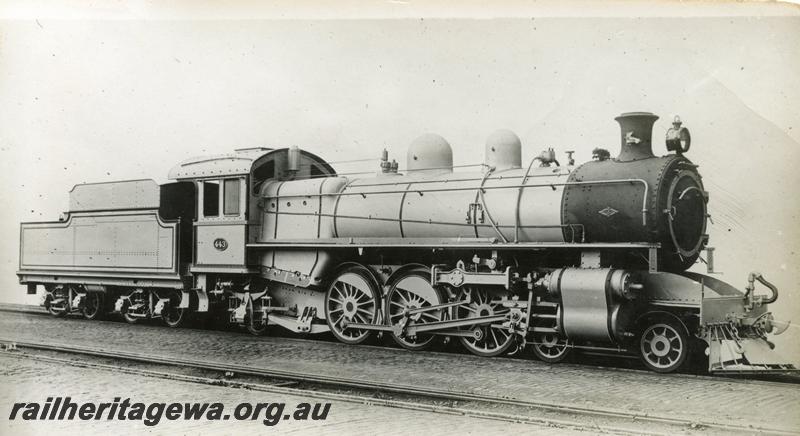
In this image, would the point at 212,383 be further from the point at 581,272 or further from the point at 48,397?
the point at 581,272

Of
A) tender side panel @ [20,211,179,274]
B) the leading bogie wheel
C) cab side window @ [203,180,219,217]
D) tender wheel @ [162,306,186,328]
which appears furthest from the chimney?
the leading bogie wheel

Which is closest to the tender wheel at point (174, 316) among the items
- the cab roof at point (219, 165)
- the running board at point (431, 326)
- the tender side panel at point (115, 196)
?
the tender side panel at point (115, 196)

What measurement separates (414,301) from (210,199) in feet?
16.2

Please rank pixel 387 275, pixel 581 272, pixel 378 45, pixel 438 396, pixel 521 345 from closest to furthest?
pixel 438 396, pixel 581 272, pixel 521 345, pixel 378 45, pixel 387 275

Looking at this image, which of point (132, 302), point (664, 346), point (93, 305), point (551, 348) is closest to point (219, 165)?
point (132, 302)

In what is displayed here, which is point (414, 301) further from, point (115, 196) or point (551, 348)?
point (115, 196)

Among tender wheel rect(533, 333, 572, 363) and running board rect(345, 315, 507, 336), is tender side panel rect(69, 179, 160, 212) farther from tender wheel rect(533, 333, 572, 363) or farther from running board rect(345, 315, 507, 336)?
tender wheel rect(533, 333, 572, 363)

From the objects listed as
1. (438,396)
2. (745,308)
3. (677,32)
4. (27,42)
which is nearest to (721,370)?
(745,308)

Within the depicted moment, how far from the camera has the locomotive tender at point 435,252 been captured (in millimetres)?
9398

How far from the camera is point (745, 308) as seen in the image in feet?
31.3

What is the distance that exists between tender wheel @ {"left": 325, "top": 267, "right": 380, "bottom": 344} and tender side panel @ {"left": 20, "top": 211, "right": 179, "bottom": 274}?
3465 millimetres

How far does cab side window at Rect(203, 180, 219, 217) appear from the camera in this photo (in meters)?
13.5

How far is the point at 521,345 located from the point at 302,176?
18.6 ft

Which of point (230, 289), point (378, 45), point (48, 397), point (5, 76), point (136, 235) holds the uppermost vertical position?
point (378, 45)
